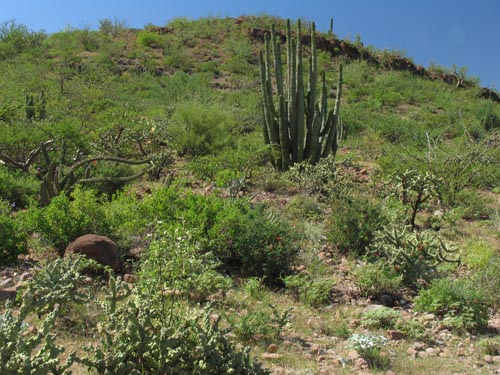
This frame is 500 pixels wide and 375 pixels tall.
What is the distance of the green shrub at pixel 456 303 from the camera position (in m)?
4.89

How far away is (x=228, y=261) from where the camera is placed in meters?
6.25

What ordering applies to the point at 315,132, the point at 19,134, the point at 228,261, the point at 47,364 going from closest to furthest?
the point at 47,364 < the point at 228,261 < the point at 19,134 < the point at 315,132

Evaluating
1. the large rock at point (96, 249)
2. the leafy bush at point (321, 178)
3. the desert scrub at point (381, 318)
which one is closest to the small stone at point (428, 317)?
the desert scrub at point (381, 318)

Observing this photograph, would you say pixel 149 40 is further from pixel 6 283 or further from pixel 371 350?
pixel 371 350

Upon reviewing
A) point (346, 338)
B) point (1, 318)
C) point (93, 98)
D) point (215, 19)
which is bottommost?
point (346, 338)

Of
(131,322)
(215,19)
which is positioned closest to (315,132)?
(131,322)

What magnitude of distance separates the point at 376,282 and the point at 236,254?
1.56 meters

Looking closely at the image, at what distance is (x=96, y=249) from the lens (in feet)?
17.5

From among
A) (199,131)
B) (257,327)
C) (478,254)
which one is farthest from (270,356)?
(199,131)

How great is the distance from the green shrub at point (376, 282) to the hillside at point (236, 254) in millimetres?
14

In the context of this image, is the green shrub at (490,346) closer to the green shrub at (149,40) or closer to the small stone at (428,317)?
the small stone at (428,317)

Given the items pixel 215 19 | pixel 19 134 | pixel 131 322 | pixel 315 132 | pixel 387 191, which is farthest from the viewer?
pixel 215 19

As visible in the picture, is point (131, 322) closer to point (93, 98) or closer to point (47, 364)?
point (47, 364)

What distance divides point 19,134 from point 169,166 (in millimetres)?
2888
